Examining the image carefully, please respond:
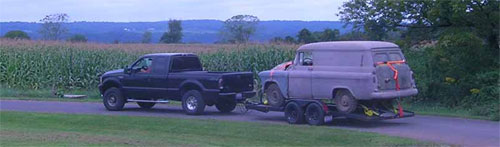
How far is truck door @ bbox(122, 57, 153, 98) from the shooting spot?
2380cm

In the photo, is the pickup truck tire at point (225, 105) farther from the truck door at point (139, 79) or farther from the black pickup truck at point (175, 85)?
the truck door at point (139, 79)

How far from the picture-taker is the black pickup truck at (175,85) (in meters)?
22.5

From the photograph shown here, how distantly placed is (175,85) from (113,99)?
2384 millimetres

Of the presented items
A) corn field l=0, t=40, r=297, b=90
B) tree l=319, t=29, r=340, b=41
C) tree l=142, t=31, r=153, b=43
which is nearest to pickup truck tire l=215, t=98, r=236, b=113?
corn field l=0, t=40, r=297, b=90

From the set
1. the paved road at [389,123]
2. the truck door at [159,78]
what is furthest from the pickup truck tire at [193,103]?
the truck door at [159,78]

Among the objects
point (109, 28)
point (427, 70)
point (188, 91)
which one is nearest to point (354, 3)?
point (427, 70)

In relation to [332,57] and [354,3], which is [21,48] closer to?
[354,3]

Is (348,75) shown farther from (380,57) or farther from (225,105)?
(225,105)

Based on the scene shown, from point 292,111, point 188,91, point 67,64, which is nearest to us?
point 292,111

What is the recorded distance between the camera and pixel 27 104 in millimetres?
26859

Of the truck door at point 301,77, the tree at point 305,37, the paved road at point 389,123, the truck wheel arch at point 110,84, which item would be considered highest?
the tree at point 305,37

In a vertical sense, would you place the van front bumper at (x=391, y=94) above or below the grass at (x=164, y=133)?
above

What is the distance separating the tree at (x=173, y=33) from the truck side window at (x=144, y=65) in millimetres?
32545

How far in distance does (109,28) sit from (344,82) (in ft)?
158
